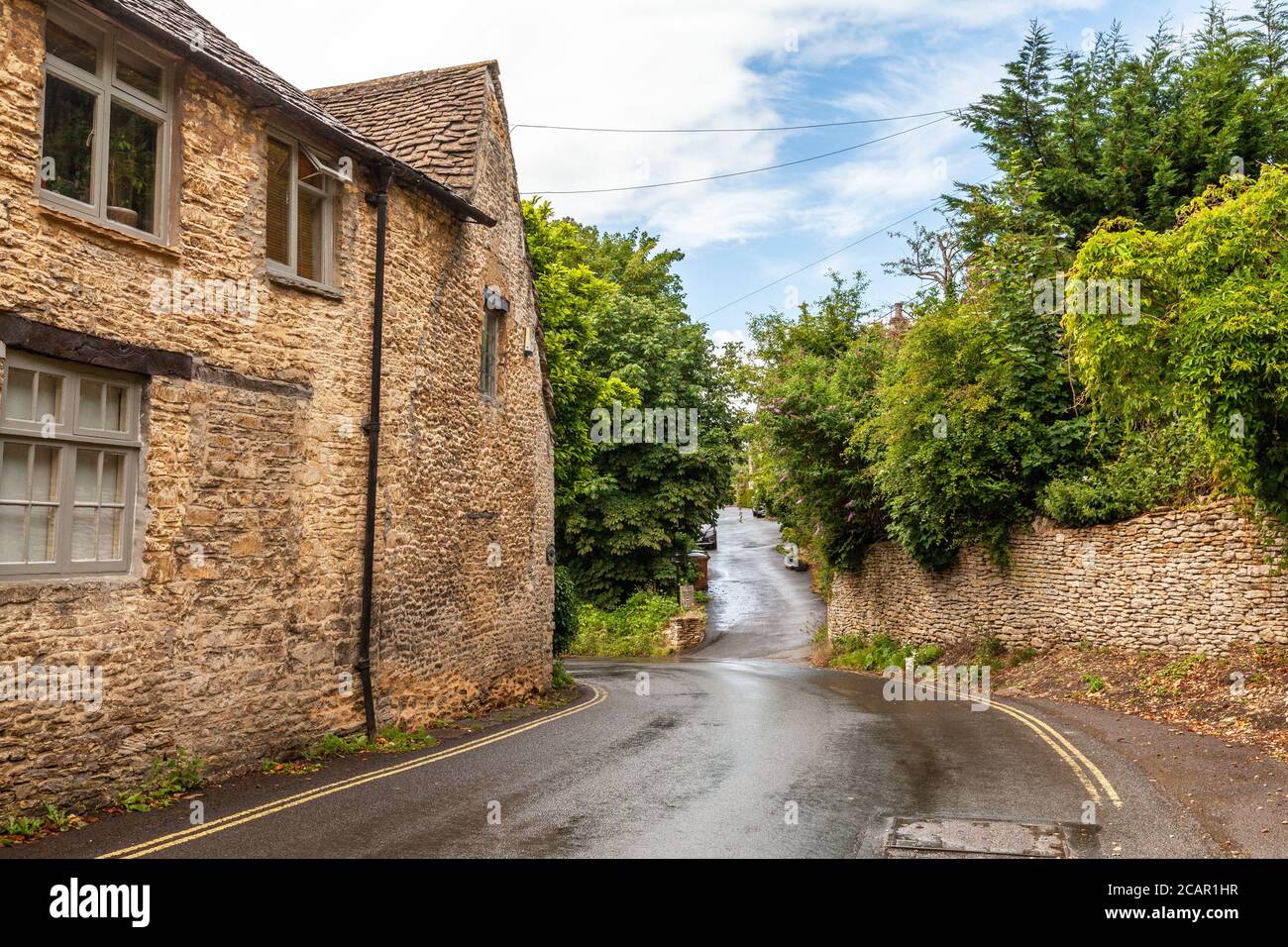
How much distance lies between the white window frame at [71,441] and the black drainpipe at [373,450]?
Result: 3.33 m

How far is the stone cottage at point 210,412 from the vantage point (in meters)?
7.78

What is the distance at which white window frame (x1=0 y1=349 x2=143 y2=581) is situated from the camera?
7738mm

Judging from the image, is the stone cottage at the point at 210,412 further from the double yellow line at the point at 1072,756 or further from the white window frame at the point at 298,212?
the double yellow line at the point at 1072,756

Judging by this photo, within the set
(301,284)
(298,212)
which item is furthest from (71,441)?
(298,212)

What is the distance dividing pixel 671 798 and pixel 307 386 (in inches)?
242

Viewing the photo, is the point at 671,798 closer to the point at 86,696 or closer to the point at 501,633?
the point at 86,696

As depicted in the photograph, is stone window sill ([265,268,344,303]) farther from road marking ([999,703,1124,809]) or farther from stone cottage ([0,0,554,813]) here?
road marking ([999,703,1124,809])

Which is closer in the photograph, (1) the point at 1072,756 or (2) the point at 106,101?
(2) the point at 106,101

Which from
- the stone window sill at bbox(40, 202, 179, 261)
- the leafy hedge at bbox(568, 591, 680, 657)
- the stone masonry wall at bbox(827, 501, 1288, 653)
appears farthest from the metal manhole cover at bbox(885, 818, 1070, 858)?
the leafy hedge at bbox(568, 591, 680, 657)

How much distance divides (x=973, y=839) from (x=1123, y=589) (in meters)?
12.1

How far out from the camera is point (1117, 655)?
677 inches

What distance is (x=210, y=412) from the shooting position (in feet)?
31.0

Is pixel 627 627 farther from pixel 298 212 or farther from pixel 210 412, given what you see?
pixel 210 412

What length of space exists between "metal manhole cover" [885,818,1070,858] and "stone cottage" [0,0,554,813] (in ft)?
21.5
